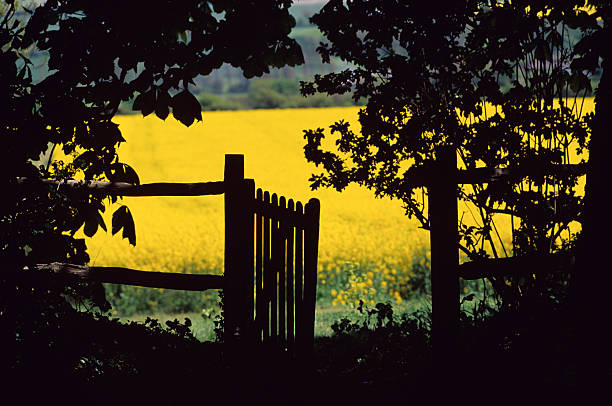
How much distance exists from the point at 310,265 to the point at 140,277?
1.30m

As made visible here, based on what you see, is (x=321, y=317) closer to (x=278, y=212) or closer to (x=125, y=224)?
(x=278, y=212)

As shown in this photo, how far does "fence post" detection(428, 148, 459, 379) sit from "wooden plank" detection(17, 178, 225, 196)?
1526mm

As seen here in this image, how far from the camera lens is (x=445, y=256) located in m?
4.95

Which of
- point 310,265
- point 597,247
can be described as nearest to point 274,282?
point 310,265

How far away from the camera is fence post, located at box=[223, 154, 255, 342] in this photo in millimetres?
5211

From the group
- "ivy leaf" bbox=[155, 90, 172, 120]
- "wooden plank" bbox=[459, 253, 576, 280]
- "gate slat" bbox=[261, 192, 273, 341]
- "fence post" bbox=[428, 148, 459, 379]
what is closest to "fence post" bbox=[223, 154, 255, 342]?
"gate slat" bbox=[261, 192, 273, 341]

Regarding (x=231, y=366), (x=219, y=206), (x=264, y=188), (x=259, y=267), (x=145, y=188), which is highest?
(x=264, y=188)

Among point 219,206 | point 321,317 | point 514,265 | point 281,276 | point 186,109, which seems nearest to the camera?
point 186,109

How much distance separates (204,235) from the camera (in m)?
13.1

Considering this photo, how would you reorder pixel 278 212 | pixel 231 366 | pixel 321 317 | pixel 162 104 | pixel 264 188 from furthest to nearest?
pixel 264 188
pixel 321 317
pixel 278 212
pixel 231 366
pixel 162 104

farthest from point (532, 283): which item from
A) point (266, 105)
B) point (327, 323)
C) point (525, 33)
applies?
point (266, 105)

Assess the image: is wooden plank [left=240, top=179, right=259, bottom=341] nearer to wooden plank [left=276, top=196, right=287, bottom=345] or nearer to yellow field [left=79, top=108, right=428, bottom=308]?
wooden plank [left=276, top=196, right=287, bottom=345]

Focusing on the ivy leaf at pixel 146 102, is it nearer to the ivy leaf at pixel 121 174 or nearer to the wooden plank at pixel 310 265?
the ivy leaf at pixel 121 174

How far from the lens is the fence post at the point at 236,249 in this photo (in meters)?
5.21
